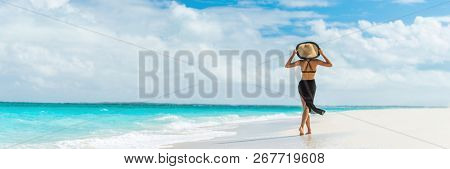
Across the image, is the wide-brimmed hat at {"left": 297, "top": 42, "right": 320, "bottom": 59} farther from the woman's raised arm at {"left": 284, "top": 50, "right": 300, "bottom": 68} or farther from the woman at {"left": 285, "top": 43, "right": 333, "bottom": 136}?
the woman's raised arm at {"left": 284, "top": 50, "right": 300, "bottom": 68}

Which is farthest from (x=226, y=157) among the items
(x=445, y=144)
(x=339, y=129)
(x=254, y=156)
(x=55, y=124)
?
(x=55, y=124)

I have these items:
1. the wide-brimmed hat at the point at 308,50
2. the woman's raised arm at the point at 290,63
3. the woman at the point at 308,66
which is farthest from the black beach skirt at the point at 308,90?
the wide-brimmed hat at the point at 308,50

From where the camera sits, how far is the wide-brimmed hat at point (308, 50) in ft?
29.1

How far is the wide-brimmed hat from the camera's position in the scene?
8875 mm

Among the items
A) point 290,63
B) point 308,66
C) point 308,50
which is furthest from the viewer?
point 290,63

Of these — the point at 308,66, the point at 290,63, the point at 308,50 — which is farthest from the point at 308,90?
the point at 308,50

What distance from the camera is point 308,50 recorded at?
8.88 meters

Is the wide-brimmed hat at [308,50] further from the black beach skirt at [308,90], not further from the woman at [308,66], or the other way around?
→ the black beach skirt at [308,90]

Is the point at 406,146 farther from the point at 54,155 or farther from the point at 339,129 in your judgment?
the point at 54,155

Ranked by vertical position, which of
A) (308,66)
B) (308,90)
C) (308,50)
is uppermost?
(308,50)

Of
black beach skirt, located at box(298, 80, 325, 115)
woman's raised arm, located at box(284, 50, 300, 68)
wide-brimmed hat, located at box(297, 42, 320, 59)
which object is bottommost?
black beach skirt, located at box(298, 80, 325, 115)

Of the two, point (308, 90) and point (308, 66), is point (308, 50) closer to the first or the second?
point (308, 66)

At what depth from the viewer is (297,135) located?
11.1 metres

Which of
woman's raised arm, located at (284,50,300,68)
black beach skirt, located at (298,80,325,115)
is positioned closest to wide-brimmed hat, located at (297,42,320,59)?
woman's raised arm, located at (284,50,300,68)
